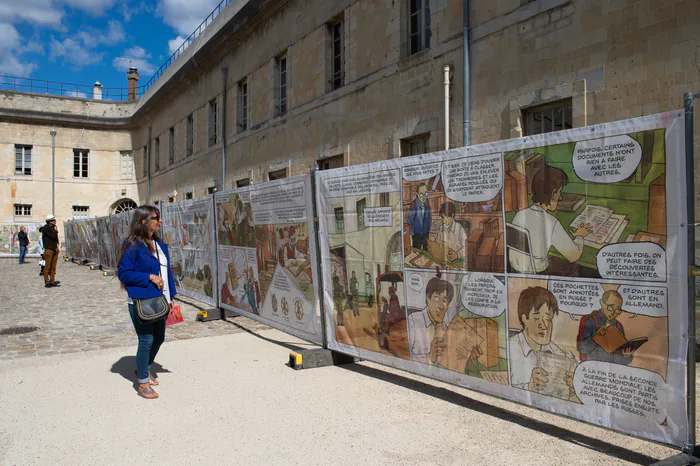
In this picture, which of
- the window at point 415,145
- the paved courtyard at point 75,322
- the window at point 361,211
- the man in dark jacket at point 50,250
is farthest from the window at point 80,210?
the window at point 361,211

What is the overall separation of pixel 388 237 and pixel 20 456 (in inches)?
127

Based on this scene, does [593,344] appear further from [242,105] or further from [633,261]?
[242,105]

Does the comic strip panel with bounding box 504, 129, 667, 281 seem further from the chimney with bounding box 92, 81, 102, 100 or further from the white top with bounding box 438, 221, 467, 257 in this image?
the chimney with bounding box 92, 81, 102, 100

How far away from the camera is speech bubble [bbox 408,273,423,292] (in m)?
4.45

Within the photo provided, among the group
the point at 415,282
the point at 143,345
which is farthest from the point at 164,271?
the point at 415,282

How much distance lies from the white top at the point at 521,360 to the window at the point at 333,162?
10.1m

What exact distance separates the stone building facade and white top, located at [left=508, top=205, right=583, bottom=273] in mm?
4434

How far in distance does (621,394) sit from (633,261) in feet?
2.75

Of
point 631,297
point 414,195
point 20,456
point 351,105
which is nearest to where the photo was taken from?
point 631,297

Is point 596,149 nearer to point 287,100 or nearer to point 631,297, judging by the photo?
point 631,297

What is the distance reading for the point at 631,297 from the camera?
3133 mm

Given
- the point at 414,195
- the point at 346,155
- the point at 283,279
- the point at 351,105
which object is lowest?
the point at 283,279

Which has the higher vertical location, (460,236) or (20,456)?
(460,236)

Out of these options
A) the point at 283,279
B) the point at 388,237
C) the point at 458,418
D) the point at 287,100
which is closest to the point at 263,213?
the point at 283,279
